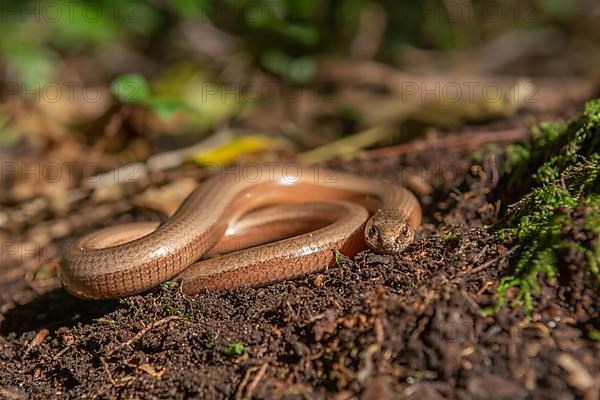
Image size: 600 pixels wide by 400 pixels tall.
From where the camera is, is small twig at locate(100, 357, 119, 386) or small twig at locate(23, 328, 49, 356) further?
small twig at locate(23, 328, 49, 356)

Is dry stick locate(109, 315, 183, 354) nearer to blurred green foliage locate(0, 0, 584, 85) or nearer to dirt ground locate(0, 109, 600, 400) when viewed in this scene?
dirt ground locate(0, 109, 600, 400)

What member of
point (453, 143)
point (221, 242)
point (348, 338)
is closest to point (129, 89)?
point (221, 242)

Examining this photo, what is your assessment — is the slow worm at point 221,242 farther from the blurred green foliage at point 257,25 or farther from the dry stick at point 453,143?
the blurred green foliage at point 257,25

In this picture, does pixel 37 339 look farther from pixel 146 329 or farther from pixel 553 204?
pixel 553 204

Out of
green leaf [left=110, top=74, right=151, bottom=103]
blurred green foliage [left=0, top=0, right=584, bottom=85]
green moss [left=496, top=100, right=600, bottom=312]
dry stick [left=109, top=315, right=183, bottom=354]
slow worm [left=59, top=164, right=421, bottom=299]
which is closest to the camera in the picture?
green moss [left=496, top=100, right=600, bottom=312]

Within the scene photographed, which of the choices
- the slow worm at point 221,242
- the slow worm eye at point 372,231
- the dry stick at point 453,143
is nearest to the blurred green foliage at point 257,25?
the dry stick at point 453,143

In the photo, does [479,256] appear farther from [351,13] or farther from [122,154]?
[351,13]

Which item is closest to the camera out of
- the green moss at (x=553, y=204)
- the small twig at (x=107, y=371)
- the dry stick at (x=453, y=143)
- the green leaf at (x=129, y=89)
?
the green moss at (x=553, y=204)

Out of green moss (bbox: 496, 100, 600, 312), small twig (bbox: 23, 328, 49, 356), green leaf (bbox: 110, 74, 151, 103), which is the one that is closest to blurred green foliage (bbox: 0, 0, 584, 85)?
green leaf (bbox: 110, 74, 151, 103)
